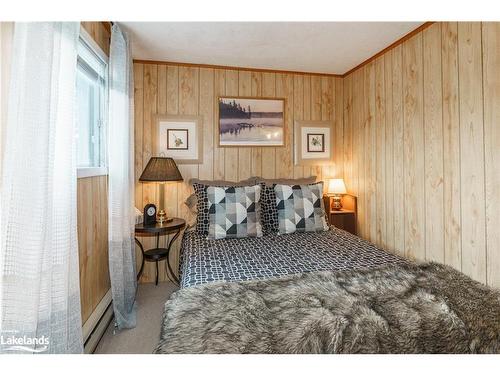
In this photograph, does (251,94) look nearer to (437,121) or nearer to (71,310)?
(437,121)

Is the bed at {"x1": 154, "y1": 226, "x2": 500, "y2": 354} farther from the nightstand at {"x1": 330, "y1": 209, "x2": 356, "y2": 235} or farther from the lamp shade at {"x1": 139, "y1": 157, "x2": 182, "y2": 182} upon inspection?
→ the nightstand at {"x1": 330, "y1": 209, "x2": 356, "y2": 235}

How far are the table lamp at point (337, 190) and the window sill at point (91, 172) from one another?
235cm

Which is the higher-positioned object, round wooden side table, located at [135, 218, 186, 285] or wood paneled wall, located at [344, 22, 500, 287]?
wood paneled wall, located at [344, 22, 500, 287]

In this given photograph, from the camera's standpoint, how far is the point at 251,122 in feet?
10.1

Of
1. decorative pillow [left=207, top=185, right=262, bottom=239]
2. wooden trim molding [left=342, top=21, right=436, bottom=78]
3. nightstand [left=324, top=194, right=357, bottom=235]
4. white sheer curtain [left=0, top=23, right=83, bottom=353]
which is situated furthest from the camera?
nightstand [left=324, top=194, right=357, bottom=235]

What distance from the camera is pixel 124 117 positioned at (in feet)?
6.95

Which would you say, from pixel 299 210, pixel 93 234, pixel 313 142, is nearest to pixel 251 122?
pixel 313 142

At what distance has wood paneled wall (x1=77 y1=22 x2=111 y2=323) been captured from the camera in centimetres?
179

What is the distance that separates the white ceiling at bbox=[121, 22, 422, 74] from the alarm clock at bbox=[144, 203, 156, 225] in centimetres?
151

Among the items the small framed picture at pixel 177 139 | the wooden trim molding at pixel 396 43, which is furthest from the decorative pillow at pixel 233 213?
the wooden trim molding at pixel 396 43

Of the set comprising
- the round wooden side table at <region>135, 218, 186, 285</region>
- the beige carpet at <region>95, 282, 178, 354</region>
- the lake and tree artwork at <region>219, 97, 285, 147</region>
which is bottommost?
the beige carpet at <region>95, 282, 178, 354</region>

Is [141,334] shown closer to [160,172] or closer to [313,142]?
[160,172]

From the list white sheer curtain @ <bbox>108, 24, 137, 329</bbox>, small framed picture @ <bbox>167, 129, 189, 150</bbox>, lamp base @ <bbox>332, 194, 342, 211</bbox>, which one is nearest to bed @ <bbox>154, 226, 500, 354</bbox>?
white sheer curtain @ <bbox>108, 24, 137, 329</bbox>
